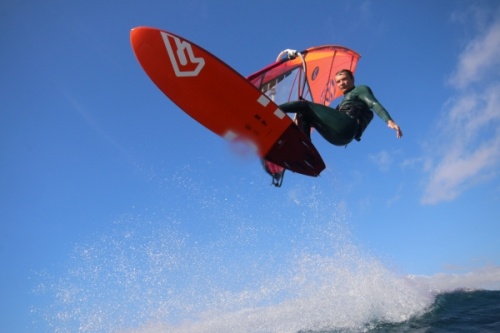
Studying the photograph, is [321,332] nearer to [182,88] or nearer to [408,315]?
[408,315]

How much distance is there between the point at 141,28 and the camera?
17.8 ft

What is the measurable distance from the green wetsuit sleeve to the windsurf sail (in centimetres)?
130

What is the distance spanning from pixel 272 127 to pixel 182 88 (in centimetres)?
191

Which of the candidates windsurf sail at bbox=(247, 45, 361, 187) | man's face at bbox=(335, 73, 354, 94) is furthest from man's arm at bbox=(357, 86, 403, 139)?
windsurf sail at bbox=(247, 45, 361, 187)

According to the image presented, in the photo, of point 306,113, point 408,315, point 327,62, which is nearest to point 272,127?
point 306,113

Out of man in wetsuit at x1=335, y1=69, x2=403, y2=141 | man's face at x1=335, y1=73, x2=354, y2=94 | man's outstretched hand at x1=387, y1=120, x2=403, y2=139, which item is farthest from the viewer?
man's face at x1=335, y1=73, x2=354, y2=94

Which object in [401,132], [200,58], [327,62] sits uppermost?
[327,62]

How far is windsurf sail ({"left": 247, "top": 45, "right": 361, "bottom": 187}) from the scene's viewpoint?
6832 millimetres

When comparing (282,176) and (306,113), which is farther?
(282,176)

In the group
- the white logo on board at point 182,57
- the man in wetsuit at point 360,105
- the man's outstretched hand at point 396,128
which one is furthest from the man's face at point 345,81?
the white logo on board at point 182,57

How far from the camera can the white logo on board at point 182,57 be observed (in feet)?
17.7

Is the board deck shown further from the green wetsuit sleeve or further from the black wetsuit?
the green wetsuit sleeve

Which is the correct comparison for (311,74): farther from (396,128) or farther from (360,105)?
(396,128)

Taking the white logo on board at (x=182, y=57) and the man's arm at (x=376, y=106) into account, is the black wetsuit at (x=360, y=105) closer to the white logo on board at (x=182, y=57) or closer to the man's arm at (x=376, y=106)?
the man's arm at (x=376, y=106)
